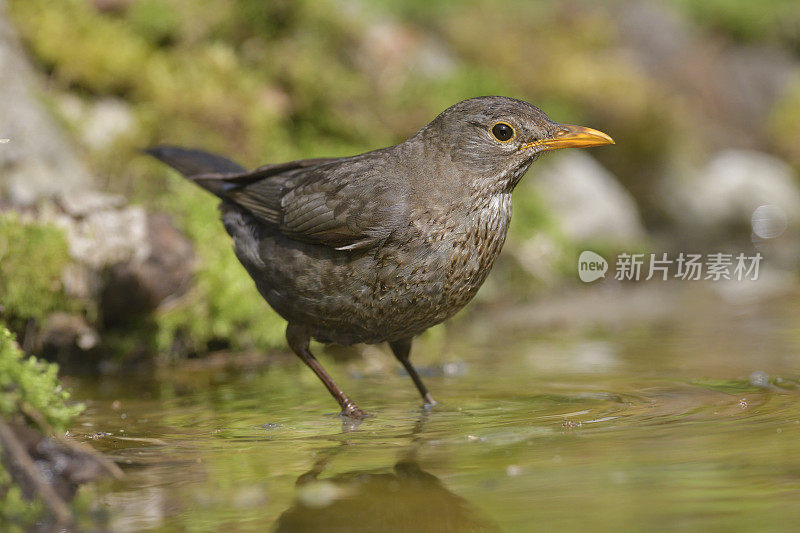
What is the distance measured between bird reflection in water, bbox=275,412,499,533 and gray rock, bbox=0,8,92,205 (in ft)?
14.2

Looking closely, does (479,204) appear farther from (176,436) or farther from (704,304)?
(704,304)

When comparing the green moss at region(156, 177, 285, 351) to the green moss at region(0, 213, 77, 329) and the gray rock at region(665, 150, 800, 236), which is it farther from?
the gray rock at region(665, 150, 800, 236)

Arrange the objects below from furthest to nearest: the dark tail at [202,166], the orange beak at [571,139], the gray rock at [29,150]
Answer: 1. the gray rock at [29,150]
2. the dark tail at [202,166]
3. the orange beak at [571,139]

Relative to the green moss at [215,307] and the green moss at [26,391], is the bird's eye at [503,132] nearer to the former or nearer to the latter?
the green moss at [26,391]

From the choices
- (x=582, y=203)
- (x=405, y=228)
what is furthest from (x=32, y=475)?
(x=582, y=203)

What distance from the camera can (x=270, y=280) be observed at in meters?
4.88

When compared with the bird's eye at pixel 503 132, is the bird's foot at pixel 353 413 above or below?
below

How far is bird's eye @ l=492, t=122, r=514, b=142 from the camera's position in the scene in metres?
4.52

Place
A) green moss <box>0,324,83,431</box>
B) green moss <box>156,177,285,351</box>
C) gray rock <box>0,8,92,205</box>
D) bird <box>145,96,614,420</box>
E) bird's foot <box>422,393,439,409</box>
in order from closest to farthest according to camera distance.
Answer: green moss <box>0,324,83,431</box> < bird <box>145,96,614,420</box> < bird's foot <box>422,393,439,409</box> < green moss <box>156,177,285,351</box> < gray rock <box>0,8,92,205</box>

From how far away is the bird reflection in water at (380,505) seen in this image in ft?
8.62

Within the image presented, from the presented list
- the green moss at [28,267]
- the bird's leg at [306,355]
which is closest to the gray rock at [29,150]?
the green moss at [28,267]

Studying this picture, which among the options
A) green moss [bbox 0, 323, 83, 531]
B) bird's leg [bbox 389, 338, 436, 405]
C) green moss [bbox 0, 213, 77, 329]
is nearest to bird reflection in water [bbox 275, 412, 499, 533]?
green moss [bbox 0, 323, 83, 531]

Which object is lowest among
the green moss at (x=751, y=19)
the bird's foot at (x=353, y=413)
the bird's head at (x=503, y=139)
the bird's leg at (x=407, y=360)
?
the bird's foot at (x=353, y=413)

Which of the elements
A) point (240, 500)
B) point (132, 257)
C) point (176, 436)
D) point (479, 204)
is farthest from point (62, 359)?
point (240, 500)
